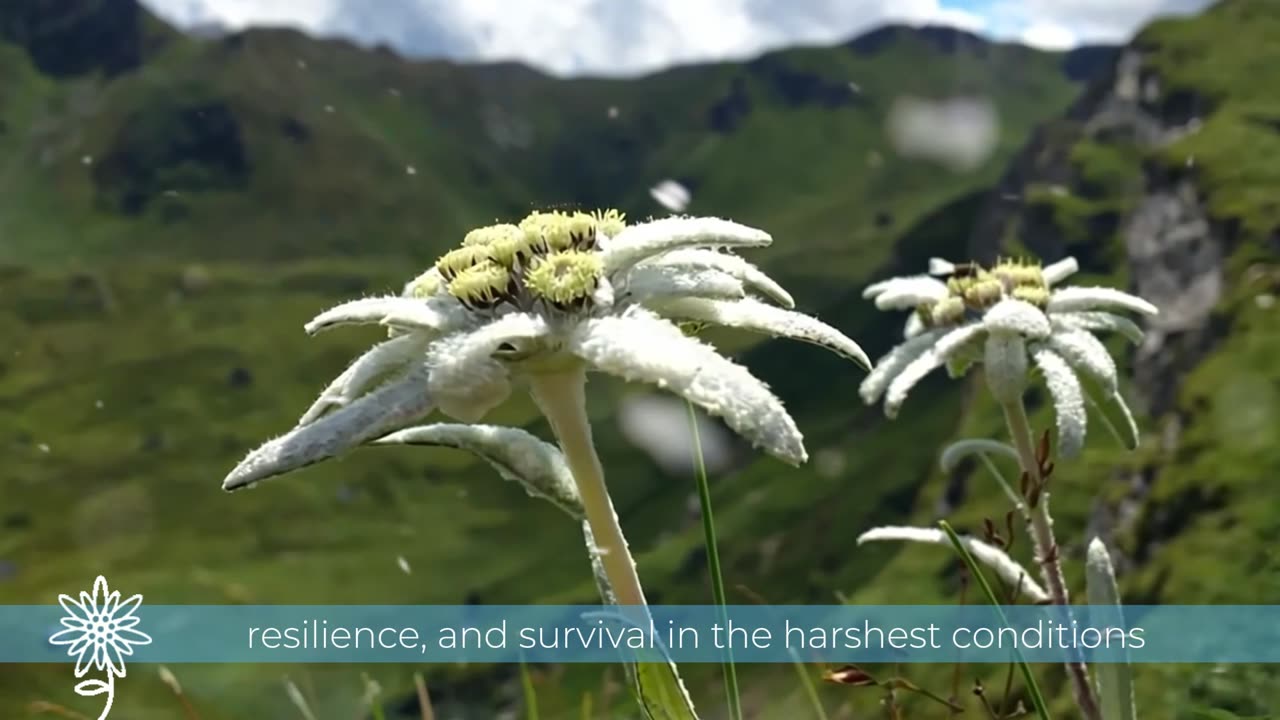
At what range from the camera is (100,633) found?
604 centimetres

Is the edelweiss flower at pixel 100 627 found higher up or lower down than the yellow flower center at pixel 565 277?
higher up

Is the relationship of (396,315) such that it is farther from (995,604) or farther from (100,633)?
(100,633)

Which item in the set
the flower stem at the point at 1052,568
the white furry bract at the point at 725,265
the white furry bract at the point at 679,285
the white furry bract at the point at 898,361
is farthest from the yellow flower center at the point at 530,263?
the white furry bract at the point at 898,361

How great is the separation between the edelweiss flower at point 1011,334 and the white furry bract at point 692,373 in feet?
12.4

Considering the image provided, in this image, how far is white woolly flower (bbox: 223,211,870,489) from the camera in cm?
341

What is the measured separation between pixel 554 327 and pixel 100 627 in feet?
12.9

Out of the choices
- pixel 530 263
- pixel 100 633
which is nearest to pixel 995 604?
pixel 530 263

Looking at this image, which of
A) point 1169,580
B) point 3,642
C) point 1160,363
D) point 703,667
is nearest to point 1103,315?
point 1169,580

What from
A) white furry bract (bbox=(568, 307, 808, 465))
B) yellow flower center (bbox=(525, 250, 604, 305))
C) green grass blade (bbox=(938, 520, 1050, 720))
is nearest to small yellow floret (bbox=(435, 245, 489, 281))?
yellow flower center (bbox=(525, 250, 604, 305))

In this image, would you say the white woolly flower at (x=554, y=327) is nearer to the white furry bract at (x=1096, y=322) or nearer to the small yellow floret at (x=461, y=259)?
the small yellow floret at (x=461, y=259)

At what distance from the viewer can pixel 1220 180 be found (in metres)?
139

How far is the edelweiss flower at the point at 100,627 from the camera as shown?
6.02 meters

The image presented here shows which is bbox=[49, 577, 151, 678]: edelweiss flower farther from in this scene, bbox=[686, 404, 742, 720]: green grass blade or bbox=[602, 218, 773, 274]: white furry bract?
bbox=[602, 218, 773, 274]: white furry bract

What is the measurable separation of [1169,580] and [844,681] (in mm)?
71049
